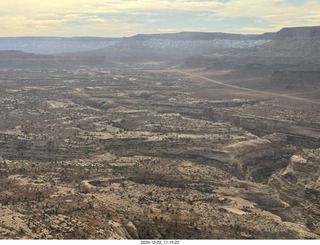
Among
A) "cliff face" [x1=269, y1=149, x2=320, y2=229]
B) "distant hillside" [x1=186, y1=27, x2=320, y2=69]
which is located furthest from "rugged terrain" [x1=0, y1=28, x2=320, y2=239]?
"distant hillside" [x1=186, y1=27, x2=320, y2=69]

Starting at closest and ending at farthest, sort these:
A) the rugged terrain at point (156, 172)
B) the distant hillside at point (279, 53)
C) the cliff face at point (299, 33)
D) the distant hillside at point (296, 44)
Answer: the rugged terrain at point (156, 172) → the distant hillside at point (279, 53) → the distant hillside at point (296, 44) → the cliff face at point (299, 33)


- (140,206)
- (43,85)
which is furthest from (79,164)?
(43,85)

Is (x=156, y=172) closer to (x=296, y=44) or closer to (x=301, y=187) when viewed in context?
(x=301, y=187)

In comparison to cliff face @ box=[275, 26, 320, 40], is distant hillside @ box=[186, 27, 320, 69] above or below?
below

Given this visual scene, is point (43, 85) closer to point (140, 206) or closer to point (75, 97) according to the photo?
point (75, 97)

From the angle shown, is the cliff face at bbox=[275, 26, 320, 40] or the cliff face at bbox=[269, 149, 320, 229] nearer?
the cliff face at bbox=[269, 149, 320, 229]

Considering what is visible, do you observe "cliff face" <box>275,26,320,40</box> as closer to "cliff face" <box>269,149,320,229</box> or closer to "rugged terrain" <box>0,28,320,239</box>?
"rugged terrain" <box>0,28,320,239</box>

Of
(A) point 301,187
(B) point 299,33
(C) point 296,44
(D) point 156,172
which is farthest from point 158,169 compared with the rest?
(B) point 299,33

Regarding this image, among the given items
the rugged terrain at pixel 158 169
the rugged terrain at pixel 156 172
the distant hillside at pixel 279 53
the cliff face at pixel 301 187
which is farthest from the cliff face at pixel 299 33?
the cliff face at pixel 301 187

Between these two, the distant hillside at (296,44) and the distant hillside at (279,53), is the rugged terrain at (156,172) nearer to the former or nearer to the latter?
the distant hillside at (279,53)

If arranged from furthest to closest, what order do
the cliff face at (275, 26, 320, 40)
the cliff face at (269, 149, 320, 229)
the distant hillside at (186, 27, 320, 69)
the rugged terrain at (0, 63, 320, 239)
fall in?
the cliff face at (275, 26, 320, 40), the distant hillside at (186, 27, 320, 69), the cliff face at (269, 149, 320, 229), the rugged terrain at (0, 63, 320, 239)
